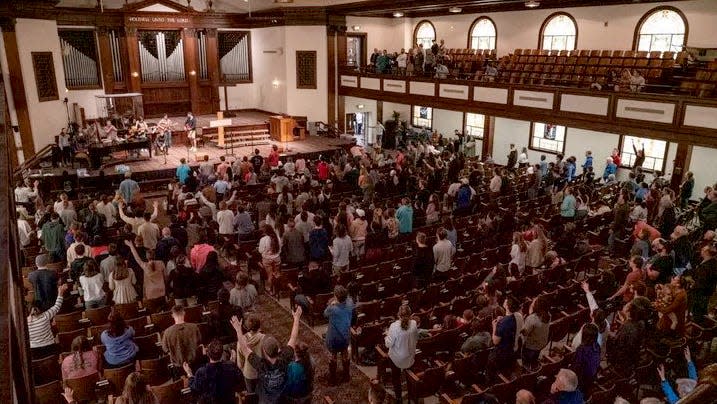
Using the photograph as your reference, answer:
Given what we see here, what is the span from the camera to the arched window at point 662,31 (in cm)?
1642

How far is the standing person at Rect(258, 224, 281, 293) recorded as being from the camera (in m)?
8.78

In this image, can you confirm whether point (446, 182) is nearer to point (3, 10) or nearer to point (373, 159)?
point (373, 159)

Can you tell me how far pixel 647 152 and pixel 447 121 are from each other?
9.30 m

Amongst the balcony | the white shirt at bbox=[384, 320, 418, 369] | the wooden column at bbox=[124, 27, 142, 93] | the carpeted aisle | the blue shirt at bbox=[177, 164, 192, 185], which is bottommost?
the carpeted aisle

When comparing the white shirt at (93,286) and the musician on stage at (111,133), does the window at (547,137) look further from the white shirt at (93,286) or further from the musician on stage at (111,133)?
the white shirt at (93,286)

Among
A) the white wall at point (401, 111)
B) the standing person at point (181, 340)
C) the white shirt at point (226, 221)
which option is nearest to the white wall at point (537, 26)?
the white wall at point (401, 111)

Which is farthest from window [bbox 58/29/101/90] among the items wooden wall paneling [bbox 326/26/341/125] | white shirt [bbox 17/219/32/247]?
white shirt [bbox 17/219/32/247]

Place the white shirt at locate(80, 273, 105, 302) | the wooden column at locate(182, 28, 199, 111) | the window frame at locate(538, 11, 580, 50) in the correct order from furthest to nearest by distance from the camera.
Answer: the wooden column at locate(182, 28, 199, 111), the window frame at locate(538, 11, 580, 50), the white shirt at locate(80, 273, 105, 302)

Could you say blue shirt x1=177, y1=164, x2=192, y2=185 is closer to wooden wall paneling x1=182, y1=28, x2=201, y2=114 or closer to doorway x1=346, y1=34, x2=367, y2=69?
wooden wall paneling x1=182, y1=28, x2=201, y2=114

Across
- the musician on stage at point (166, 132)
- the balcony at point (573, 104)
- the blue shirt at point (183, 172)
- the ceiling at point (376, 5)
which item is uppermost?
the ceiling at point (376, 5)

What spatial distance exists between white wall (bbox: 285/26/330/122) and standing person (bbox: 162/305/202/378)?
743 inches

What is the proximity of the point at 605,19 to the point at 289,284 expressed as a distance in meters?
15.7

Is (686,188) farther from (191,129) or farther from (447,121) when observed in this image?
(191,129)

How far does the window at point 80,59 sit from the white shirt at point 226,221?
14288 mm
